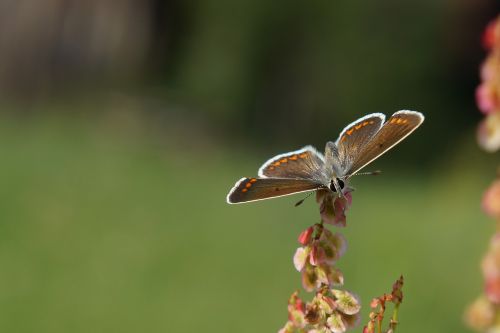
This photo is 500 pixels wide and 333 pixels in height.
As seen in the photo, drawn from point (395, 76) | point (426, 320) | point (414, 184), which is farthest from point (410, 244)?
point (395, 76)

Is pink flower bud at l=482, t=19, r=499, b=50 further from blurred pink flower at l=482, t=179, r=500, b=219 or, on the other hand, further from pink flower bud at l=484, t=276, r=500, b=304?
pink flower bud at l=484, t=276, r=500, b=304

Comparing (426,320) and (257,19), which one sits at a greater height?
(257,19)

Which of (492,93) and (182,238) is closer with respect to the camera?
(492,93)

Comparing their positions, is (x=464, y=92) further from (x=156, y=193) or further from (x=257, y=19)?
(x=156, y=193)

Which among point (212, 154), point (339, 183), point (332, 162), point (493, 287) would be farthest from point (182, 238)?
point (493, 287)

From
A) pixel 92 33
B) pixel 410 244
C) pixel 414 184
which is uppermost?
pixel 92 33

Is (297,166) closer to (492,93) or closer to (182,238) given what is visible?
(492,93)

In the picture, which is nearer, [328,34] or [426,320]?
[426,320]
